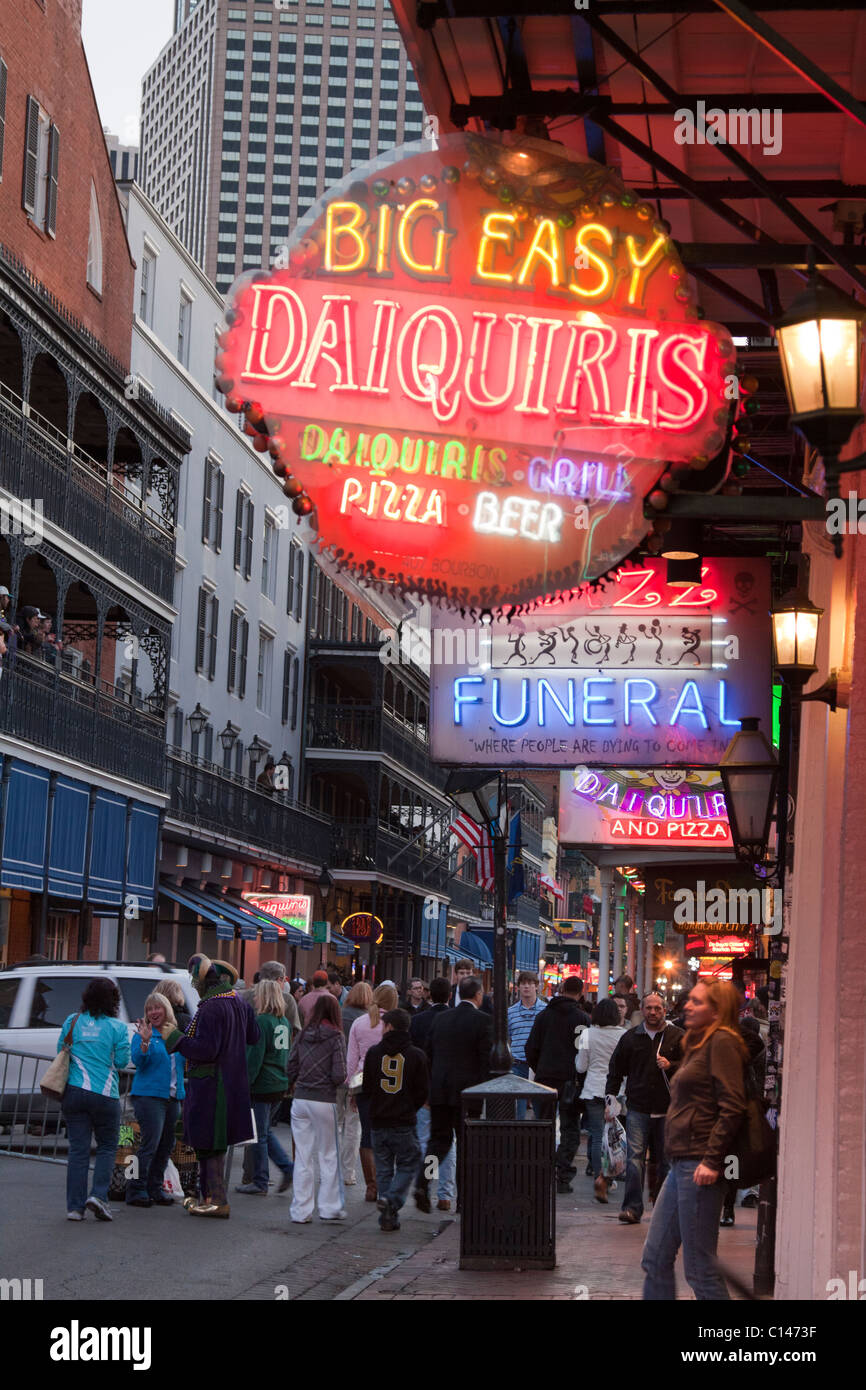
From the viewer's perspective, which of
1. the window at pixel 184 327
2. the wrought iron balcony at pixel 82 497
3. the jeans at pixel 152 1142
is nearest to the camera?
the jeans at pixel 152 1142

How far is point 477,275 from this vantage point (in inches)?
263

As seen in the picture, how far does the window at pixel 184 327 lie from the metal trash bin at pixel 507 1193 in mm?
30923

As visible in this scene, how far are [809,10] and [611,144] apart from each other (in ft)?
6.34

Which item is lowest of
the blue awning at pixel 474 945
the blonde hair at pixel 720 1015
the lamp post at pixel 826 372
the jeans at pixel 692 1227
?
the jeans at pixel 692 1227

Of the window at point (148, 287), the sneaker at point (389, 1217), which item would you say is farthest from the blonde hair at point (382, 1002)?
the window at point (148, 287)

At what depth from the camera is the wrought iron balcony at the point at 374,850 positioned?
51.3m

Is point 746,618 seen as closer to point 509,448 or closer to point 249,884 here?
point 509,448

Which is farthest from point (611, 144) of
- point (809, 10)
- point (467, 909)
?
point (467, 909)

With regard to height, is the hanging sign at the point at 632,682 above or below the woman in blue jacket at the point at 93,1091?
above

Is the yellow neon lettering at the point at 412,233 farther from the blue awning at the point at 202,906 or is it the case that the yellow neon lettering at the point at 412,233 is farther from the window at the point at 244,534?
the window at the point at 244,534

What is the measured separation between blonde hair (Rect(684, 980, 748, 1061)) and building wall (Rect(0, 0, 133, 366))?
21.6 m

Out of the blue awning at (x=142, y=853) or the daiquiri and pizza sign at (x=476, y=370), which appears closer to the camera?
the daiquiri and pizza sign at (x=476, y=370)

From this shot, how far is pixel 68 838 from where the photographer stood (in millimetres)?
28281
